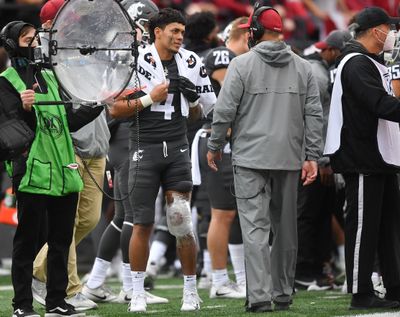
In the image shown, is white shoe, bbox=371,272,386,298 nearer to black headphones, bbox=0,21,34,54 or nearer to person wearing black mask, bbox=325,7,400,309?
person wearing black mask, bbox=325,7,400,309

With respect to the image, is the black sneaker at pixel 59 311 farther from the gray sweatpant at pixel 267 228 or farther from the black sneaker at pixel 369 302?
the black sneaker at pixel 369 302

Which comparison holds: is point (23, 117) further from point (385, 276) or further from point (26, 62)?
point (385, 276)

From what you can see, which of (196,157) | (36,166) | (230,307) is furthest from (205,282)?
(36,166)

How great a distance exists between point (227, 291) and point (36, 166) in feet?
9.05

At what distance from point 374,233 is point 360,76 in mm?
1075

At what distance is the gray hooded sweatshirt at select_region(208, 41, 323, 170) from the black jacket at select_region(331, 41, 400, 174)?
204 mm

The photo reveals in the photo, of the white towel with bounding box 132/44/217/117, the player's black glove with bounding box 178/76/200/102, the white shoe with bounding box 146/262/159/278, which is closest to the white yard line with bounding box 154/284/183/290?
the white shoe with bounding box 146/262/159/278

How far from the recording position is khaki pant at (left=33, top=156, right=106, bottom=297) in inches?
369

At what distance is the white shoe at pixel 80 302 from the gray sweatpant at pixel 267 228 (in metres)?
1.42

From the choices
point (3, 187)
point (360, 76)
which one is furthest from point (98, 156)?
point (3, 187)

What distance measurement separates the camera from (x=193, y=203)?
41.3ft

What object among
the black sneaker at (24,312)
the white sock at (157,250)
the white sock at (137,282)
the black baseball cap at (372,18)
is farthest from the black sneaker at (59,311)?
the white sock at (157,250)

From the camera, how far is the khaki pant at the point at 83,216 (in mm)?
9375

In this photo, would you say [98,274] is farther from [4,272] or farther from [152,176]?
[4,272]
